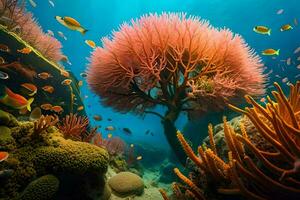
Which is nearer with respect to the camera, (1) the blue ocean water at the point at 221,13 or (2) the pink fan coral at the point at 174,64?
(2) the pink fan coral at the point at 174,64

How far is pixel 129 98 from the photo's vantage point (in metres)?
6.19

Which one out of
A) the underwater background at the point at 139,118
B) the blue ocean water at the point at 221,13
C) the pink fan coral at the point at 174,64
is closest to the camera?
the underwater background at the point at 139,118

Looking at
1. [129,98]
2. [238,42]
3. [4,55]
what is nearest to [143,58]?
[129,98]

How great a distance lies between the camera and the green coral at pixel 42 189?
11.1ft

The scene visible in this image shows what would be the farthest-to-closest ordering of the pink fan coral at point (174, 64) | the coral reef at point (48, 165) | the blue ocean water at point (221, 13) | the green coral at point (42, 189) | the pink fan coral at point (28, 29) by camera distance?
1. the blue ocean water at point (221, 13)
2. the pink fan coral at point (28, 29)
3. the pink fan coral at point (174, 64)
4. the coral reef at point (48, 165)
5. the green coral at point (42, 189)

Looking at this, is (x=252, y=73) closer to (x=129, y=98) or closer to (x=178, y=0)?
(x=129, y=98)

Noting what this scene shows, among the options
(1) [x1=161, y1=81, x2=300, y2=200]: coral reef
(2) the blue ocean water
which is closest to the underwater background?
(1) [x1=161, y1=81, x2=300, y2=200]: coral reef

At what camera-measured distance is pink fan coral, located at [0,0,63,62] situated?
7.42 m

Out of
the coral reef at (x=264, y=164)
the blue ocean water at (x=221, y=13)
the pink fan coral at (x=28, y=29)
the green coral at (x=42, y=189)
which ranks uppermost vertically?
the blue ocean water at (x=221, y=13)

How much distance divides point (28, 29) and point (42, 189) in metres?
6.48

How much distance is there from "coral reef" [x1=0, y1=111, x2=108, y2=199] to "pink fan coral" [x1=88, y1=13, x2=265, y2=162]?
2.13 meters

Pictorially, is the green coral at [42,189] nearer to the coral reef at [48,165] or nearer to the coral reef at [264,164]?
the coral reef at [48,165]

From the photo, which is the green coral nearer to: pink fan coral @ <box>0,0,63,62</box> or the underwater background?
the underwater background

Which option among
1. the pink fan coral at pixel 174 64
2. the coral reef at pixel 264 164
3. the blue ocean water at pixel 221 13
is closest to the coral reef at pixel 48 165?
the coral reef at pixel 264 164
